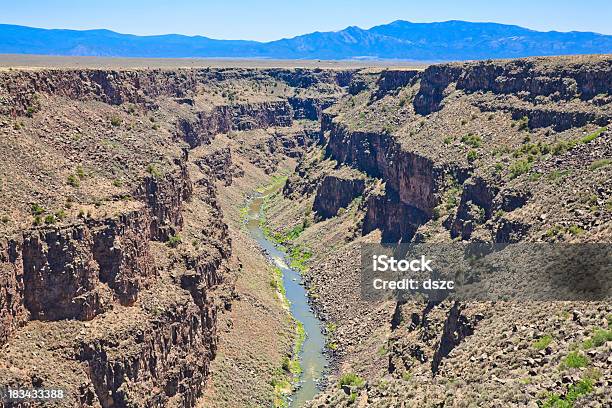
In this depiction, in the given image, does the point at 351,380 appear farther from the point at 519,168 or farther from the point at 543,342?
the point at 519,168

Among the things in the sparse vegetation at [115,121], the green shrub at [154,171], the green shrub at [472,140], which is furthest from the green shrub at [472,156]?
the sparse vegetation at [115,121]

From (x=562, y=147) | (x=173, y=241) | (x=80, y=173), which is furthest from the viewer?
(x=173, y=241)

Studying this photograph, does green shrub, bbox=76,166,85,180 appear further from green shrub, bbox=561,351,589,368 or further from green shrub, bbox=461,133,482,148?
green shrub, bbox=461,133,482,148

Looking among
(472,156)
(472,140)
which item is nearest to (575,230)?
(472,156)

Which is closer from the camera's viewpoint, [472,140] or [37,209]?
[37,209]

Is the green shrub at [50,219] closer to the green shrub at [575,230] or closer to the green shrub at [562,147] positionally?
the green shrub at [575,230]

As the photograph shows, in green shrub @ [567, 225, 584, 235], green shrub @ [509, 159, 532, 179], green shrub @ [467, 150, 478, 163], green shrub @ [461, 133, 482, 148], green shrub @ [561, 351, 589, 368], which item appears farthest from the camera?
green shrub @ [461, 133, 482, 148]

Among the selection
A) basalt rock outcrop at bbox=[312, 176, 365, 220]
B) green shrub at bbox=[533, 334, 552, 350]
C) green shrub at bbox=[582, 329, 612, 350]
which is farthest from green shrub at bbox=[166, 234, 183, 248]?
basalt rock outcrop at bbox=[312, 176, 365, 220]
